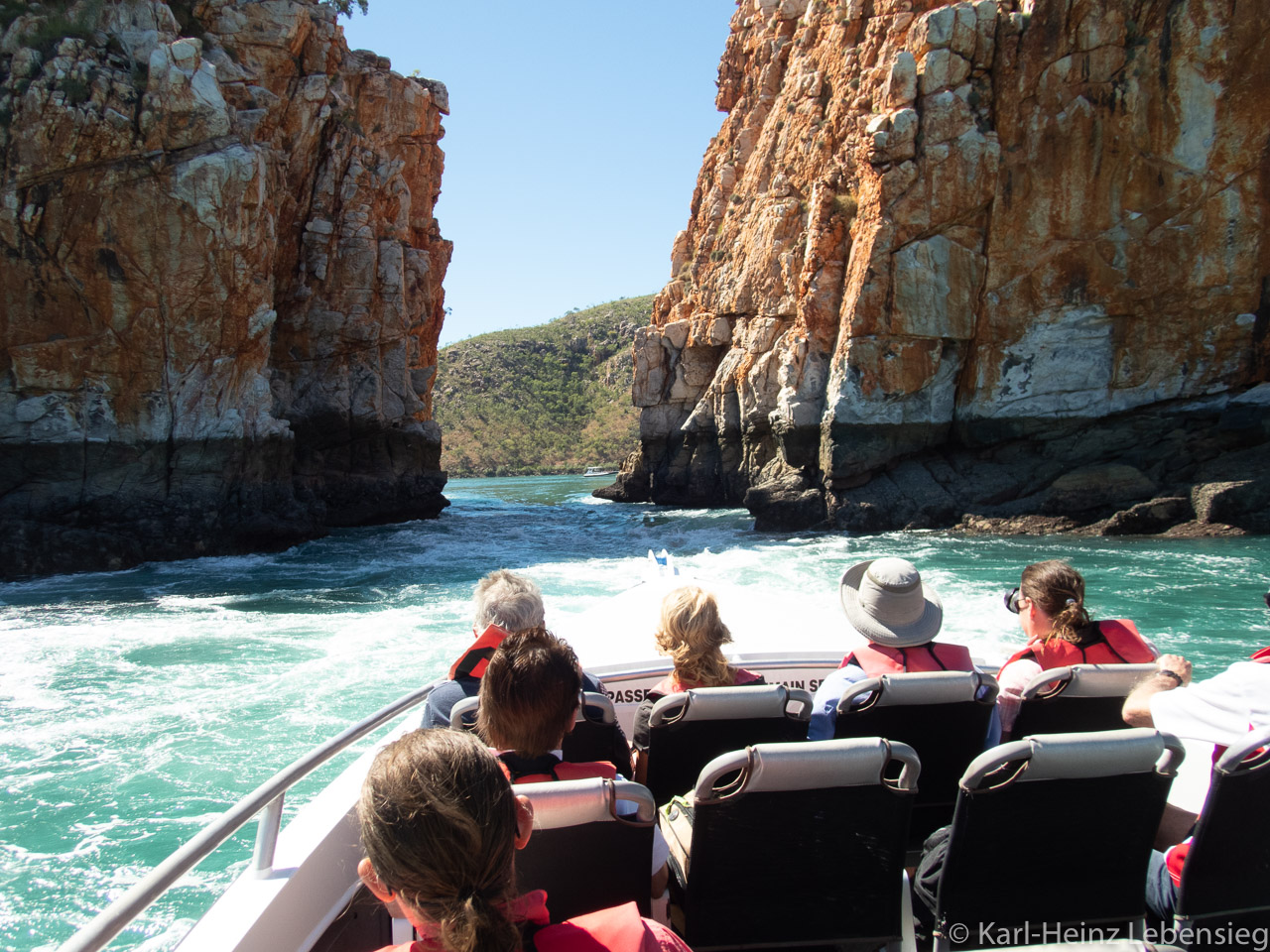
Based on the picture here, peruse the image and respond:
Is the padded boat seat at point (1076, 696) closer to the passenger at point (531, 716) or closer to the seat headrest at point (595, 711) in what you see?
the seat headrest at point (595, 711)

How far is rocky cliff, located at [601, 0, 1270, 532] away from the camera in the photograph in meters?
19.9

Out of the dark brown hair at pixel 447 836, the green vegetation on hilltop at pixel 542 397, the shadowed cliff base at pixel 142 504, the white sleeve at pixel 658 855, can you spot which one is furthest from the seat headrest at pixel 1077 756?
the green vegetation on hilltop at pixel 542 397

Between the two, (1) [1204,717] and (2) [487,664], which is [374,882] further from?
(1) [1204,717]

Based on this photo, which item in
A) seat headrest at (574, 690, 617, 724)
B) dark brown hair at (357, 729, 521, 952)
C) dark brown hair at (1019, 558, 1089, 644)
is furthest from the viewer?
dark brown hair at (1019, 558, 1089, 644)

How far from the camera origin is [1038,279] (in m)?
21.9

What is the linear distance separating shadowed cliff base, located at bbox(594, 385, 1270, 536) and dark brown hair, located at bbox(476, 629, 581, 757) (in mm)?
20791

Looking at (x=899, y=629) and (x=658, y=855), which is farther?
(x=899, y=629)

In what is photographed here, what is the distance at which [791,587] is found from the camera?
14227mm

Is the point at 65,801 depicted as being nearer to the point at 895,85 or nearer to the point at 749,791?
the point at 749,791

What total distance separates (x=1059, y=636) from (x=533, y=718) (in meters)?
2.25

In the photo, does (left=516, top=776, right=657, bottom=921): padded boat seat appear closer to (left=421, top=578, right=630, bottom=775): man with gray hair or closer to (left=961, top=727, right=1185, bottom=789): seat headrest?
(left=421, top=578, right=630, bottom=775): man with gray hair

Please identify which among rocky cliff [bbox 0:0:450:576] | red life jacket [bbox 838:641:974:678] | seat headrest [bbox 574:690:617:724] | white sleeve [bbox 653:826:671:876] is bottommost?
white sleeve [bbox 653:826:671:876]

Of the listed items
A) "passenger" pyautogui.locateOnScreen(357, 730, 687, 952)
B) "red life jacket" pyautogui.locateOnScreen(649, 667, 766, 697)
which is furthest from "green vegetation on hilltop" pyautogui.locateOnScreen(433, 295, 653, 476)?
"passenger" pyautogui.locateOnScreen(357, 730, 687, 952)

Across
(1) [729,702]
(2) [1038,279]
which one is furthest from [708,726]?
(2) [1038,279]
